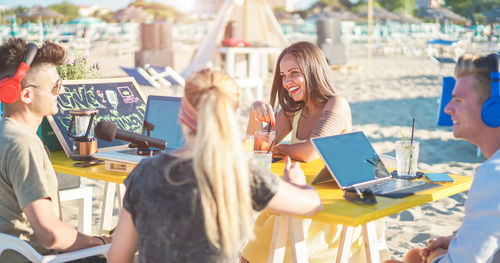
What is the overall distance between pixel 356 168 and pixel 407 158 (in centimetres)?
29

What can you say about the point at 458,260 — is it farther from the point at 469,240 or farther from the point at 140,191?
the point at 140,191

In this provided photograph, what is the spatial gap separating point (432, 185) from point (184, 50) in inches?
964

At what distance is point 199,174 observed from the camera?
1.60 metres

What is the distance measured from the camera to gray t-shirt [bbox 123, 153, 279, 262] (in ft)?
5.41

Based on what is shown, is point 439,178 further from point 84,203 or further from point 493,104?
point 84,203

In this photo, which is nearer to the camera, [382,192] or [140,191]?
[140,191]

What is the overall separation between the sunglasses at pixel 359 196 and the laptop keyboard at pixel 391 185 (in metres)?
0.13

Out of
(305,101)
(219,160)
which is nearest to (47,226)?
(219,160)

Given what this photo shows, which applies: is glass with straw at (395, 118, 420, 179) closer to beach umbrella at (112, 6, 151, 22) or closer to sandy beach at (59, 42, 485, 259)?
sandy beach at (59, 42, 485, 259)

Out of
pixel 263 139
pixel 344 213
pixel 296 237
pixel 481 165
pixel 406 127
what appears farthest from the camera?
pixel 406 127

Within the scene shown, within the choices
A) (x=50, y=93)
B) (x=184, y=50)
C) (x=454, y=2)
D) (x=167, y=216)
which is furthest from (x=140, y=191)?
(x=454, y=2)

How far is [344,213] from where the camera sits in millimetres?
2006

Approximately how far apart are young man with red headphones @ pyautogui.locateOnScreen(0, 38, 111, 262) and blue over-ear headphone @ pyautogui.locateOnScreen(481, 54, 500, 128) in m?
1.56

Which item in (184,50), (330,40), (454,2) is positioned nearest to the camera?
(330,40)
